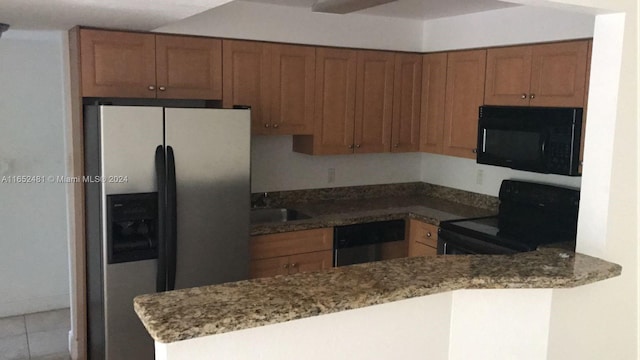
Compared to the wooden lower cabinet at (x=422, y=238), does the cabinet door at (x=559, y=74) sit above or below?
above

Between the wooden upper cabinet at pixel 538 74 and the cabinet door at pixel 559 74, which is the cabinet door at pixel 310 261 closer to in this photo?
the wooden upper cabinet at pixel 538 74

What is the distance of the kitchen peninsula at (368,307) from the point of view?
1.58 metres

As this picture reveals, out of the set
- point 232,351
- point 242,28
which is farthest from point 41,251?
point 232,351

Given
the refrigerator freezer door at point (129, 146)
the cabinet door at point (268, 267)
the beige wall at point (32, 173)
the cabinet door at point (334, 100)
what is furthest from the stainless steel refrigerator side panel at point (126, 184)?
the beige wall at point (32, 173)

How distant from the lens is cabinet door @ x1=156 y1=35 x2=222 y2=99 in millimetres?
3436

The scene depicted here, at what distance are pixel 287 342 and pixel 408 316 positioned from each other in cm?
46

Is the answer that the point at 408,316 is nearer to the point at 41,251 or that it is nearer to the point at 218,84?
the point at 218,84

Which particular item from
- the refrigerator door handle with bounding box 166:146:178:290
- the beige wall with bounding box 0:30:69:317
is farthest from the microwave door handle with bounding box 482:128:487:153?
the beige wall with bounding box 0:30:69:317

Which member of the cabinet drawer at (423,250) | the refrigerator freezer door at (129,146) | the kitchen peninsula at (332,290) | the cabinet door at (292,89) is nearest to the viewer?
the kitchen peninsula at (332,290)

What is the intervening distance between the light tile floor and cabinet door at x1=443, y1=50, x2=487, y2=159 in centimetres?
307

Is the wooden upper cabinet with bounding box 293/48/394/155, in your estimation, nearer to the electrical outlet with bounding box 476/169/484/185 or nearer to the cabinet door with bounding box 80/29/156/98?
the electrical outlet with bounding box 476/169/484/185

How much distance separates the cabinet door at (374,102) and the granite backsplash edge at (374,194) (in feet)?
1.47

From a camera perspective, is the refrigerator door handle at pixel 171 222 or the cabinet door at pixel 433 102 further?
→ the cabinet door at pixel 433 102

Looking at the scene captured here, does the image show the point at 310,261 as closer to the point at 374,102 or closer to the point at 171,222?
the point at 171,222
